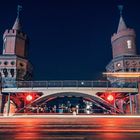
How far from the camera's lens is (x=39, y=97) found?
3506 centimetres

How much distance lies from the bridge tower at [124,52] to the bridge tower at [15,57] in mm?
21842

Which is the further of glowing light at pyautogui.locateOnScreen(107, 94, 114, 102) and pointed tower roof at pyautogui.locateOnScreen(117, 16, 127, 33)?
pointed tower roof at pyautogui.locateOnScreen(117, 16, 127, 33)

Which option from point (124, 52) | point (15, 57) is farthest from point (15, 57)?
point (124, 52)

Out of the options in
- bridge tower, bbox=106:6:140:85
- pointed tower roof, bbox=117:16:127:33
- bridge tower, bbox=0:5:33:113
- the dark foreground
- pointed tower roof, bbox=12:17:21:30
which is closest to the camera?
the dark foreground

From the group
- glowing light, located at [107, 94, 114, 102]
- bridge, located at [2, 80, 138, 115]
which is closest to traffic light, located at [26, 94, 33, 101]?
bridge, located at [2, 80, 138, 115]

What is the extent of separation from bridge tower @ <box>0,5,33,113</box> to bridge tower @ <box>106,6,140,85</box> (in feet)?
71.7

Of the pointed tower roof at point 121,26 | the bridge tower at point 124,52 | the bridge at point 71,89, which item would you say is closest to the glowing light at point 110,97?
the bridge at point 71,89

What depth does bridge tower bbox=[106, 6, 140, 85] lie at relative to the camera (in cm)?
5120

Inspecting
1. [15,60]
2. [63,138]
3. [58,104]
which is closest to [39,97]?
[15,60]

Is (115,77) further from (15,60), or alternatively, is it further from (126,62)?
(15,60)

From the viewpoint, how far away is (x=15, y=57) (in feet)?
170

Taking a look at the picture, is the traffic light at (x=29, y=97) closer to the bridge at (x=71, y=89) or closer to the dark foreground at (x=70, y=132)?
the bridge at (x=71, y=89)

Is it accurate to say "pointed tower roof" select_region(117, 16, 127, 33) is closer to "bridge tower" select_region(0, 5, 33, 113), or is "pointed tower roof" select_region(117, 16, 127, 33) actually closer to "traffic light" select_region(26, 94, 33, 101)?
"bridge tower" select_region(0, 5, 33, 113)

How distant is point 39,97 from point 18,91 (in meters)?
3.81
